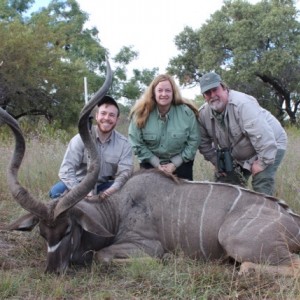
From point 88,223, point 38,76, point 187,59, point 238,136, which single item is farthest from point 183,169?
point 187,59

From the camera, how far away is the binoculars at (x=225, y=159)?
392 cm

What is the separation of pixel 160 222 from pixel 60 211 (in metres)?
0.70

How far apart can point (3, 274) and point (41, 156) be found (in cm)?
312

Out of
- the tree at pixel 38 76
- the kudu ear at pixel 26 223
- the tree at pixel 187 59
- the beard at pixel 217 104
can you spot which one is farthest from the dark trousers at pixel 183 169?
the tree at pixel 187 59

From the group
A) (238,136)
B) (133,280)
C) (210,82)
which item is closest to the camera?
(133,280)

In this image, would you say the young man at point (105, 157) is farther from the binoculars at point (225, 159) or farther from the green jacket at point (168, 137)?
the binoculars at point (225, 159)

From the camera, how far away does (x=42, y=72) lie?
13.9 m

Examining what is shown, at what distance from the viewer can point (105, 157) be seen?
376cm

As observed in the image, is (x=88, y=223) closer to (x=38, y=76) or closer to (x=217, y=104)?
(x=217, y=104)

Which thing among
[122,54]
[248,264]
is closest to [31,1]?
[122,54]

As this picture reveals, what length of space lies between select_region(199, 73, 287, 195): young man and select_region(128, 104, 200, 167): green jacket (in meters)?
0.16

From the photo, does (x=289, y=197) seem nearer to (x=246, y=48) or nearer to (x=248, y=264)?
(x=248, y=264)

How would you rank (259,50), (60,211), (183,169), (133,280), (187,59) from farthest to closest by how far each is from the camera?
1. (187,59)
2. (259,50)
3. (183,169)
4. (60,211)
5. (133,280)

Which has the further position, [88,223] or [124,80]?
[124,80]
